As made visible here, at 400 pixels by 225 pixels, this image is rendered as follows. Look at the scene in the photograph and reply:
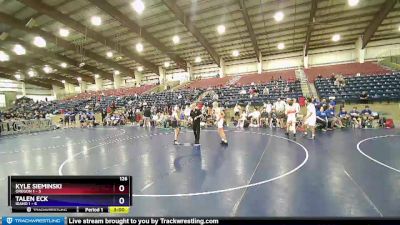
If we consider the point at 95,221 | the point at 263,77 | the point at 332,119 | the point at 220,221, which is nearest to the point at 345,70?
the point at 263,77

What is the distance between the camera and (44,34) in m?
25.5

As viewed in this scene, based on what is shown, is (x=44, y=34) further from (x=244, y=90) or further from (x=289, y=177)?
(x=289, y=177)

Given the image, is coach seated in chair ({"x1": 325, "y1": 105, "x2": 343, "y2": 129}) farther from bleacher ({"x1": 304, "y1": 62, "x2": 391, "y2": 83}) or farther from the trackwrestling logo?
the trackwrestling logo

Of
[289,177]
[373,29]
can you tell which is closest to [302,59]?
[373,29]

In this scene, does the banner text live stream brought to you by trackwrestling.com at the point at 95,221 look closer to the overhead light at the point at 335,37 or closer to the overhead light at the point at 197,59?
the overhead light at the point at 335,37

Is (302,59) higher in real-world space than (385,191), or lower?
higher

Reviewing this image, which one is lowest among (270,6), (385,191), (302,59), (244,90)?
(385,191)

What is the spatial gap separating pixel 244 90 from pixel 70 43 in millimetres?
21085

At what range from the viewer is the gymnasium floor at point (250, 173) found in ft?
13.3

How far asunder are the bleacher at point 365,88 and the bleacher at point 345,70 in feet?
13.8

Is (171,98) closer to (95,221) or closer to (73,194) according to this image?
(73,194)

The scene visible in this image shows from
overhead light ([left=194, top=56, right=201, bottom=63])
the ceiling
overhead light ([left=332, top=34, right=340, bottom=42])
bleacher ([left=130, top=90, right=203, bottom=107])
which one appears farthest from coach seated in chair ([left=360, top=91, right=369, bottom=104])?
overhead light ([left=194, top=56, right=201, bottom=63])

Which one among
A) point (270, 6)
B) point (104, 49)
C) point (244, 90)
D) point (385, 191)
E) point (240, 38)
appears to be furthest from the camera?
point (104, 49)

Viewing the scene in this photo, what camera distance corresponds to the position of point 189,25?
77.5 ft
